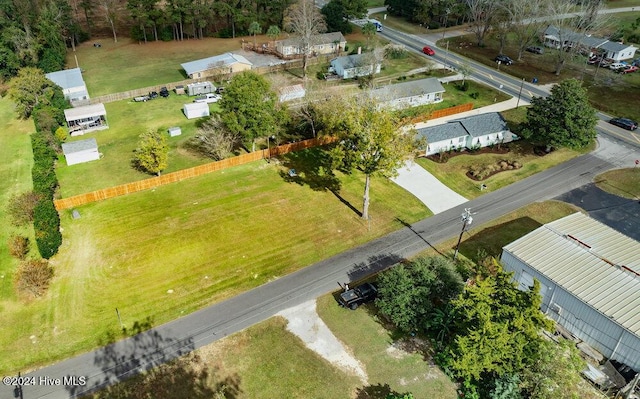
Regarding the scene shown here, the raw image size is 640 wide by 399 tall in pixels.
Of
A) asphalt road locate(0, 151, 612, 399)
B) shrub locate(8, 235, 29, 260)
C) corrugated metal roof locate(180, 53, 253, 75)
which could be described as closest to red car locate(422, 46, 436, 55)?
corrugated metal roof locate(180, 53, 253, 75)

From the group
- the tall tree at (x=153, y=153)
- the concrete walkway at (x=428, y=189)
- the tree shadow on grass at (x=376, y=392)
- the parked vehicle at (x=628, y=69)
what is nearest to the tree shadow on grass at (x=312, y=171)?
the concrete walkway at (x=428, y=189)

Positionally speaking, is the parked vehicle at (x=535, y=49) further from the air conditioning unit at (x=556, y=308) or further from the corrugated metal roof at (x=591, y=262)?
the air conditioning unit at (x=556, y=308)

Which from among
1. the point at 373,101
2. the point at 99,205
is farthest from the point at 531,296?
the point at 99,205

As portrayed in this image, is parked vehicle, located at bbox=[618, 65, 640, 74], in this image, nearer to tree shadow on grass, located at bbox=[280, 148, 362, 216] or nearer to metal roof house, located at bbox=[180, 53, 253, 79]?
tree shadow on grass, located at bbox=[280, 148, 362, 216]

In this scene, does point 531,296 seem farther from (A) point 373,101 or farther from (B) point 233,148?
(B) point 233,148

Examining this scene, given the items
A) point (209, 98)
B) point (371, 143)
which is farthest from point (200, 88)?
point (371, 143)

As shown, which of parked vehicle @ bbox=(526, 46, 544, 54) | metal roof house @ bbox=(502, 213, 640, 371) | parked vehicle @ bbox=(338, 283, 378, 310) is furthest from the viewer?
parked vehicle @ bbox=(526, 46, 544, 54)
